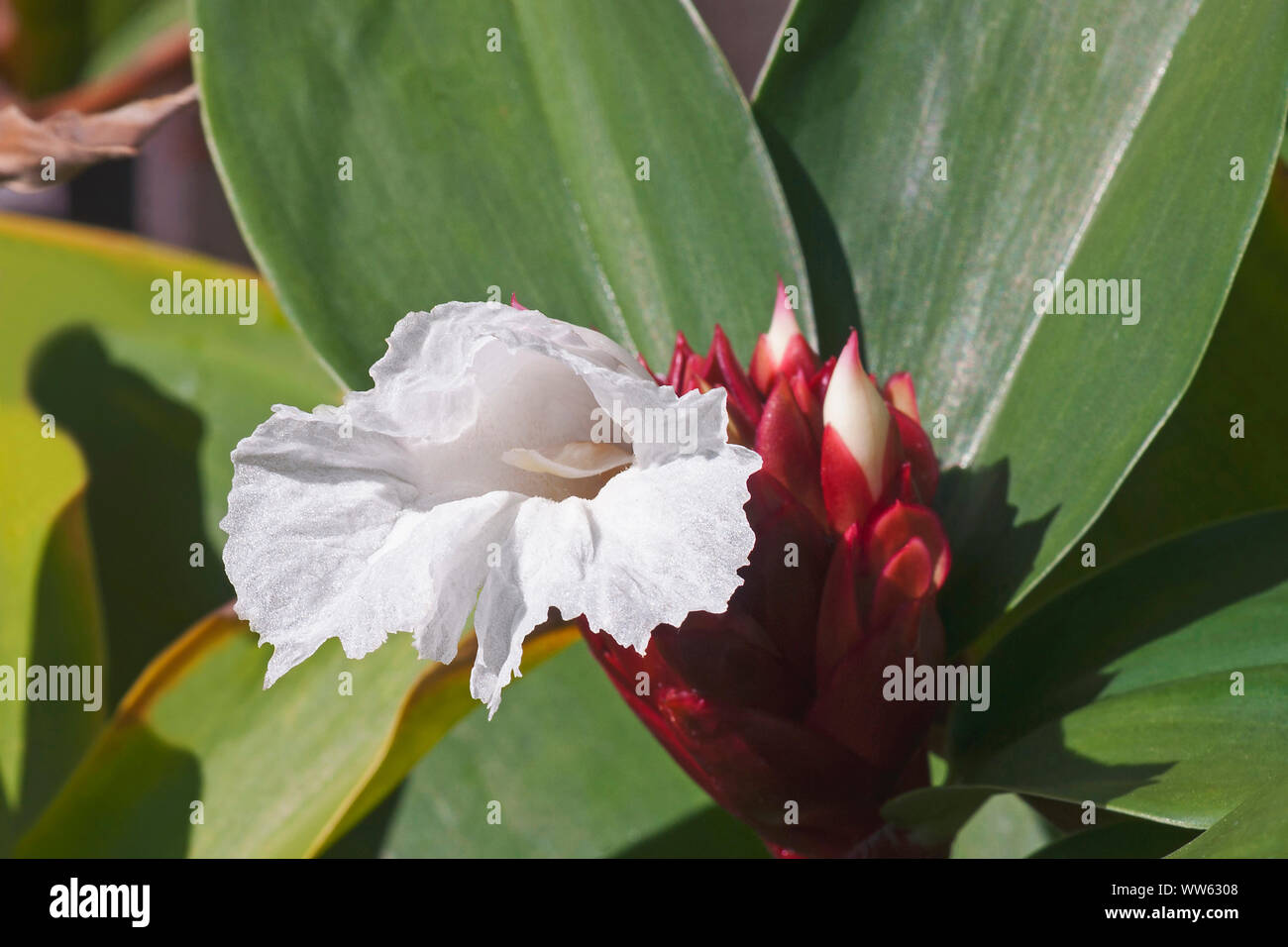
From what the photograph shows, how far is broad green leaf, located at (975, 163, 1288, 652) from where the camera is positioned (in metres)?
0.70

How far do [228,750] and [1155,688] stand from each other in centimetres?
51

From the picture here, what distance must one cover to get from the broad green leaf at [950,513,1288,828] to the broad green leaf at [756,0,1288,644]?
0.18ft

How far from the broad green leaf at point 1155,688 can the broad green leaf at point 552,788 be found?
0.24 meters

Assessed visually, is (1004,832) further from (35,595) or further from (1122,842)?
(35,595)

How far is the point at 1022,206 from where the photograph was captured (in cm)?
58

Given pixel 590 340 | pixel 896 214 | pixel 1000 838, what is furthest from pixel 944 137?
pixel 1000 838

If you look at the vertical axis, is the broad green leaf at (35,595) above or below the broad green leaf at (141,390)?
below

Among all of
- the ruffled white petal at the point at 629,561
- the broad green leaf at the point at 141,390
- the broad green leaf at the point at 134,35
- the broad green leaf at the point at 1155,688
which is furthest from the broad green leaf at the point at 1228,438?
the broad green leaf at the point at 134,35

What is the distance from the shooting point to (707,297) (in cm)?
62

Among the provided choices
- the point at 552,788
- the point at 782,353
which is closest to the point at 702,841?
the point at 552,788

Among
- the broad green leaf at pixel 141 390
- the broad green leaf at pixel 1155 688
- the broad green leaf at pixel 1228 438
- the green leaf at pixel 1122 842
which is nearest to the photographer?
the broad green leaf at pixel 1155 688

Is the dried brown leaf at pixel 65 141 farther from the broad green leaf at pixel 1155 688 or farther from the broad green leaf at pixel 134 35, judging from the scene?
the broad green leaf at pixel 134 35

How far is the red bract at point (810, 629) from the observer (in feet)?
1.56

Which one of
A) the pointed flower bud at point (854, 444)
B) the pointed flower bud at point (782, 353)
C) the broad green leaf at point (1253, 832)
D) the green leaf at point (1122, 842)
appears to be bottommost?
the green leaf at point (1122, 842)
